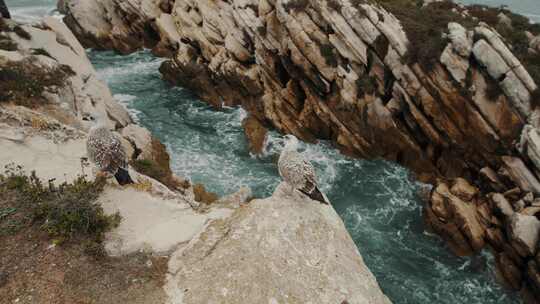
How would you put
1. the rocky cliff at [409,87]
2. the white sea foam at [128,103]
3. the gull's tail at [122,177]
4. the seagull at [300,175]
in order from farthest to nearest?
the white sea foam at [128,103] → the rocky cliff at [409,87] → the gull's tail at [122,177] → the seagull at [300,175]

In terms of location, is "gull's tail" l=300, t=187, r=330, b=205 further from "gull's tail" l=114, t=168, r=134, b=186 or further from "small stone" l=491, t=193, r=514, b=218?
"small stone" l=491, t=193, r=514, b=218

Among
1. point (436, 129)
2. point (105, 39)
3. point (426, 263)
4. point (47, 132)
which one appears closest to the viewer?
point (47, 132)

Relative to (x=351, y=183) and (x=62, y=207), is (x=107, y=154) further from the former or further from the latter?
(x=351, y=183)

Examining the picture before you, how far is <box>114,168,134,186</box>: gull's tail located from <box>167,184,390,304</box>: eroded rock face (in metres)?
3.15

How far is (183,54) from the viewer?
120 ft

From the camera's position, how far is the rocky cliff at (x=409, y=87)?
66.1ft

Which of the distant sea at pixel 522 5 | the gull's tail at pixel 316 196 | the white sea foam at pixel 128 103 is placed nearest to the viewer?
the gull's tail at pixel 316 196

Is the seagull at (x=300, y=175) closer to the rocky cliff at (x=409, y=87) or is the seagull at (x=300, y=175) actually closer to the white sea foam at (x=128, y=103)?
the rocky cliff at (x=409, y=87)

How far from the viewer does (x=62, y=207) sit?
28.3ft

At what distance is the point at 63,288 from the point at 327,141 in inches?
951

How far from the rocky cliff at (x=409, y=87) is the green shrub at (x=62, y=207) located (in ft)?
59.5

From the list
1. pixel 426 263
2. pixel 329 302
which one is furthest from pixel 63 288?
pixel 426 263

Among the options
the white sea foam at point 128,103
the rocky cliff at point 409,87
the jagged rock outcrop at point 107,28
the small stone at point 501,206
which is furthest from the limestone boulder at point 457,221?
the jagged rock outcrop at point 107,28

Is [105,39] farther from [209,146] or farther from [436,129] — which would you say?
[436,129]
